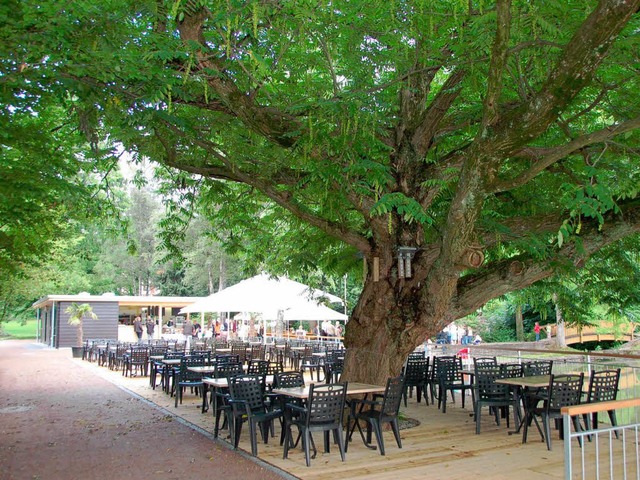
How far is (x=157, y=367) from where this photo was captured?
1425 centimetres

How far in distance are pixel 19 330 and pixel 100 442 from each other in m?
55.6

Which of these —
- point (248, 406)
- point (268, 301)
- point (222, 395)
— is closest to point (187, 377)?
point (222, 395)

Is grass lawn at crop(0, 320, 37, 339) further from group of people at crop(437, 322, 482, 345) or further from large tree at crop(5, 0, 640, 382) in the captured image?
large tree at crop(5, 0, 640, 382)

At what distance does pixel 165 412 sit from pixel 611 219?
8.41 meters

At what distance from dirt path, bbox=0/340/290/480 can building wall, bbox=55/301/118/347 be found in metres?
15.2

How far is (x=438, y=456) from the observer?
741 centimetres

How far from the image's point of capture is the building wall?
28.7 m

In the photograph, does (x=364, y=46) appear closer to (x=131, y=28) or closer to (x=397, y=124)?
(x=397, y=124)

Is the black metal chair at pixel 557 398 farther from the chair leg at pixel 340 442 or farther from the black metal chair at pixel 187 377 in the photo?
the black metal chair at pixel 187 377

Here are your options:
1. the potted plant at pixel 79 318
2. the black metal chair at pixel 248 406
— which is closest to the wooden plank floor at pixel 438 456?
the black metal chair at pixel 248 406

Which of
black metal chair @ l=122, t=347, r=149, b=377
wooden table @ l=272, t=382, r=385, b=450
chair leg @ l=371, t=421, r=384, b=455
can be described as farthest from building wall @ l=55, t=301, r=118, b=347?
chair leg @ l=371, t=421, r=384, b=455

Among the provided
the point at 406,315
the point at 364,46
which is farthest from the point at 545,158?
the point at 406,315

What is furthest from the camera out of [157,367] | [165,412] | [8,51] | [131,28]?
[157,367]

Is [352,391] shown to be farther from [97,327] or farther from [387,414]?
[97,327]
